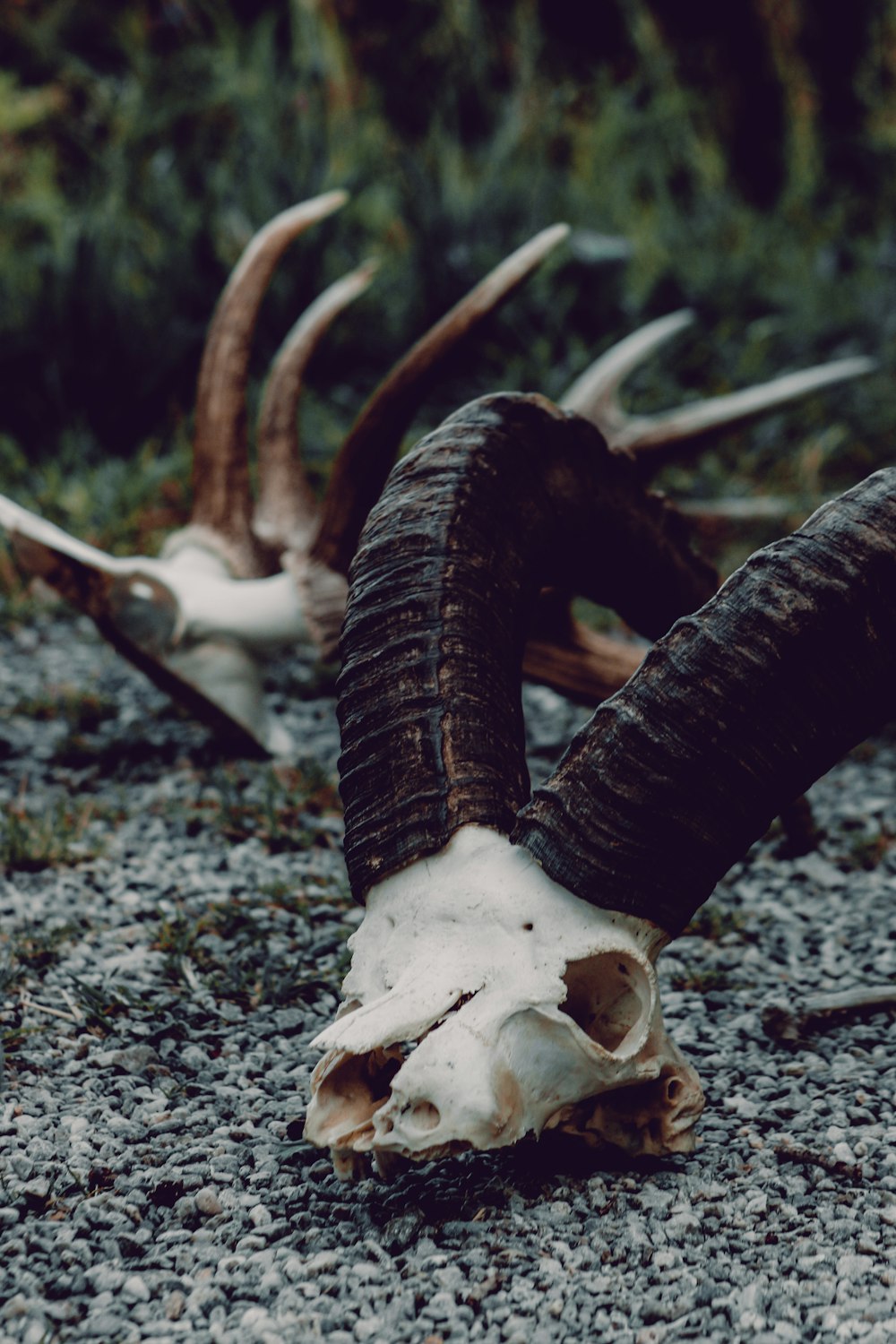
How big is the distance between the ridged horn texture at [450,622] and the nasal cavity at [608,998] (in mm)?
250

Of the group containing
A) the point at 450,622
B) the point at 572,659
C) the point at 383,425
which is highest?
the point at 383,425

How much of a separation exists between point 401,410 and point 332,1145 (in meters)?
2.36

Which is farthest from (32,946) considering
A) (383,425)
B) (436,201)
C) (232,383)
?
(436,201)

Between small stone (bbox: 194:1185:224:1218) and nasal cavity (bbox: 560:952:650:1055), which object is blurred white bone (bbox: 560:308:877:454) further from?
small stone (bbox: 194:1185:224:1218)

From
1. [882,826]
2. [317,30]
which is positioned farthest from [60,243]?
[882,826]

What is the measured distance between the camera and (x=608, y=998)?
225 centimetres

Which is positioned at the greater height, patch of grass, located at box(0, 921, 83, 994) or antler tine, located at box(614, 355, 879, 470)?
antler tine, located at box(614, 355, 879, 470)

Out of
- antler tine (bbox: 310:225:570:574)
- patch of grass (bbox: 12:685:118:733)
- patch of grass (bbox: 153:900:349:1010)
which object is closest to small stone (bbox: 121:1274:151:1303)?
patch of grass (bbox: 153:900:349:1010)

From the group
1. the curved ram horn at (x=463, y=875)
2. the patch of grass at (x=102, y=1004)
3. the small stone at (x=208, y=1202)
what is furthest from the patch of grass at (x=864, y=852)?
the small stone at (x=208, y=1202)

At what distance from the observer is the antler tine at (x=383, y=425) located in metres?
3.83

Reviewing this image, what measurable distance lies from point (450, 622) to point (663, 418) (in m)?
2.96

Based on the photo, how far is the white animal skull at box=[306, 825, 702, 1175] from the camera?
6.53ft

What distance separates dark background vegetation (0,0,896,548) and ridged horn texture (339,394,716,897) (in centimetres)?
324

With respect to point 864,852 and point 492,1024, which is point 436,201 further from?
point 492,1024
